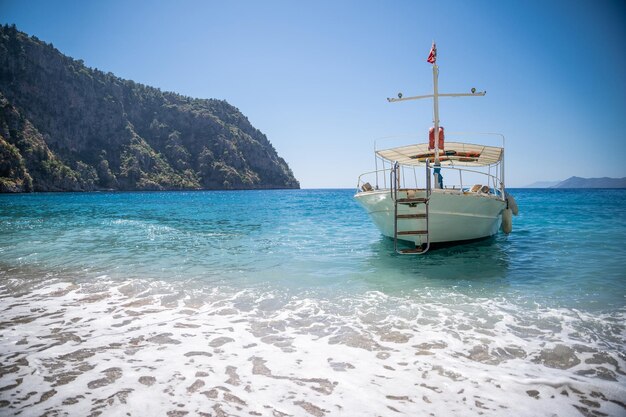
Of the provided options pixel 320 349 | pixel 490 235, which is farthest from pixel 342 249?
pixel 320 349

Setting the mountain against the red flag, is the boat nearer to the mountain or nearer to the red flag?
the red flag

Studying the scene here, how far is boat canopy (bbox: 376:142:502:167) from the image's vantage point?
13.9m

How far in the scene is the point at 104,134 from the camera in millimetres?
136500

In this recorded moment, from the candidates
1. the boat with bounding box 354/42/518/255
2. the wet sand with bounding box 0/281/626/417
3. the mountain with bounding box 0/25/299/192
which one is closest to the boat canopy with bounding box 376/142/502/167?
the boat with bounding box 354/42/518/255

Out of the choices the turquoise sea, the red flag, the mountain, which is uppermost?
the mountain

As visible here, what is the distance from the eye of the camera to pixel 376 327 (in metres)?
5.12

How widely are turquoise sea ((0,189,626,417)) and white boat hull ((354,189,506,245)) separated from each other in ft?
5.72

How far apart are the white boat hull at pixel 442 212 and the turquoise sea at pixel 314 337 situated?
1.74 m

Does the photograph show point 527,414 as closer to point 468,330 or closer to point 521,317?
point 468,330

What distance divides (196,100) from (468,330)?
206175mm

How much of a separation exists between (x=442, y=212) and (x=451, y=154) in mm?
3880

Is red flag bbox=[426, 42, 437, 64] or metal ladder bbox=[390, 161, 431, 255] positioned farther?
red flag bbox=[426, 42, 437, 64]

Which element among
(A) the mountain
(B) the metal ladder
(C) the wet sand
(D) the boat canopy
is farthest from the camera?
(A) the mountain

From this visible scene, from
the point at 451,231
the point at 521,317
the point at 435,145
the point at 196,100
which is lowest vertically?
the point at 521,317
